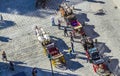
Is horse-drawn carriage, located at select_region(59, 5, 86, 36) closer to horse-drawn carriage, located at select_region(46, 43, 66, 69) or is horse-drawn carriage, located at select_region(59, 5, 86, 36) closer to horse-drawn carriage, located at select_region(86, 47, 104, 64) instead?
horse-drawn carriage, located at select_region(86, 47, 104, 64)

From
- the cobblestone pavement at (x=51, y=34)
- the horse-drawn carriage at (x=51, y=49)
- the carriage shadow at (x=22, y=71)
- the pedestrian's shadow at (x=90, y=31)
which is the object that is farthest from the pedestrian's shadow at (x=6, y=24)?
the pedestrian's shadow at (x=90, y=31)

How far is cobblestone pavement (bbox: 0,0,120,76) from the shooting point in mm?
43312

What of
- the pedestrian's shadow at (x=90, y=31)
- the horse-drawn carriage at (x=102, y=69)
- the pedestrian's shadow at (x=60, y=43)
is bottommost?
the horse-drawn carriage at (x=102, y=69)

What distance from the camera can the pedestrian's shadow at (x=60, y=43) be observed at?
45959 mm

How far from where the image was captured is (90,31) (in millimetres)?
48219

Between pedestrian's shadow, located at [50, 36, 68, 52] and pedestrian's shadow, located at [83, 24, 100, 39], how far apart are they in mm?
3394

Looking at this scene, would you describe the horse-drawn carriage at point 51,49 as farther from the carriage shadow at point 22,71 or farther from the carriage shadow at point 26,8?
the carriage shadow at point 26,8

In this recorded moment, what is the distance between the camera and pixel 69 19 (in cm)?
4900

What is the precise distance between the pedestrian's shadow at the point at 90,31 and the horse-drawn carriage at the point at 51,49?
498 centimetres

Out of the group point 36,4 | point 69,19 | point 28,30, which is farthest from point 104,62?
point 36,4

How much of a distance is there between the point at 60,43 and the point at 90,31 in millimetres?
4348

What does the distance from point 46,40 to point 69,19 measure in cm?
522

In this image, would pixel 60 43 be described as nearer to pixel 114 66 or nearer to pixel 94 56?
pixel 94 56

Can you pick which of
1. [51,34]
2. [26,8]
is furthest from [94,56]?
[26,8]
